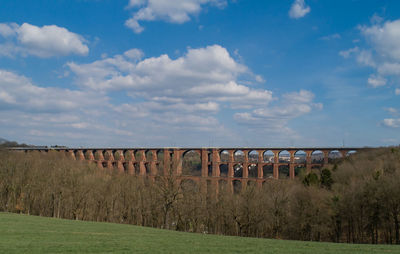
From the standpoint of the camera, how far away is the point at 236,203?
101 feet

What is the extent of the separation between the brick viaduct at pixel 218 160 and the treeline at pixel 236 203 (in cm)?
702

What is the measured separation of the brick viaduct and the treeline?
7017mm

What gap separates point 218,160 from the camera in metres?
58.9

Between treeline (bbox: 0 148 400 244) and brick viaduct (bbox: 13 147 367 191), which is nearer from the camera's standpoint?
treeline (bbox: 0 148 400 244)

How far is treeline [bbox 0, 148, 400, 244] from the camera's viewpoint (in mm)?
26719

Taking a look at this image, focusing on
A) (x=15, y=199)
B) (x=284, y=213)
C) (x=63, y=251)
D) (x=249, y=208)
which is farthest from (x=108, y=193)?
(x=63, y=251)

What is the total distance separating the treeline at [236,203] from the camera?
26.7m

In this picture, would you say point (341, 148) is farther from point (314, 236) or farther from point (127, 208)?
point (127, 208)

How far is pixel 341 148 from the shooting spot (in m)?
51.2

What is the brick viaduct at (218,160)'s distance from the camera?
5322 cm

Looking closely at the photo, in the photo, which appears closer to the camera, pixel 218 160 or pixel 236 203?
pixel 236 203

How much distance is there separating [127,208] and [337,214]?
76.5 feet

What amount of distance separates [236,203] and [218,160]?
28246mm

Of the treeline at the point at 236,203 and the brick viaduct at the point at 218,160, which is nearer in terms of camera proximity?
the treeline at the point at 236,203
